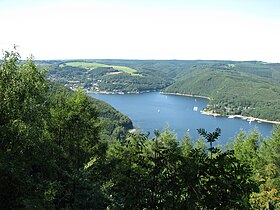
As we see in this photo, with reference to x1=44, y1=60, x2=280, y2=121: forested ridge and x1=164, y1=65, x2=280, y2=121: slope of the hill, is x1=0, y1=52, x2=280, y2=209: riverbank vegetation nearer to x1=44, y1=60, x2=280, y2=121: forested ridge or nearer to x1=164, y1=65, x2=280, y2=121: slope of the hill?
x1=44, y1=60, x2=280, y2=121: forested ridge

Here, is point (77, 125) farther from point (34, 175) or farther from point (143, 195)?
point (143, 195)

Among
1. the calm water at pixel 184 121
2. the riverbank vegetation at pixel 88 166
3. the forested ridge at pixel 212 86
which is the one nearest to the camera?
the riverbank vegetation at pixel 88 166

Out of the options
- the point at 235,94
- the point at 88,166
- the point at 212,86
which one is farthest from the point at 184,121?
the point at 88,166

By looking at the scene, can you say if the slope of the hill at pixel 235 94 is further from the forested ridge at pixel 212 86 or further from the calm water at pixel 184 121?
the calm water at pixel 184 121

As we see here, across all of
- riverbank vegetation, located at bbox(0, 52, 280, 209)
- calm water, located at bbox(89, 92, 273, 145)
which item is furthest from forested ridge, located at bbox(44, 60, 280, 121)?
riverbank vegetation, located at bbox(0, 52, 280, 209)

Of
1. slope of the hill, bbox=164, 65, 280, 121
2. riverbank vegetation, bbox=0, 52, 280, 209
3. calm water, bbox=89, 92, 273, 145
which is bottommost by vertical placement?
calm water, bbox=89, 92, 273, 145

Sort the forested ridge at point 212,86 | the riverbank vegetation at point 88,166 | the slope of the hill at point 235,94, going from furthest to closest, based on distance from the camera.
→ the forested ridge at point 212,86 < the slope of the hill at point 235,94 < the riverbank vegetation at point 88,166

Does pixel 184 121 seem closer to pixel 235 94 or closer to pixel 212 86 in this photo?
pixel 235 94

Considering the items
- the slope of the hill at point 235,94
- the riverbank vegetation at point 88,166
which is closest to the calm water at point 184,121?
the slope of the hill at point 235,94
